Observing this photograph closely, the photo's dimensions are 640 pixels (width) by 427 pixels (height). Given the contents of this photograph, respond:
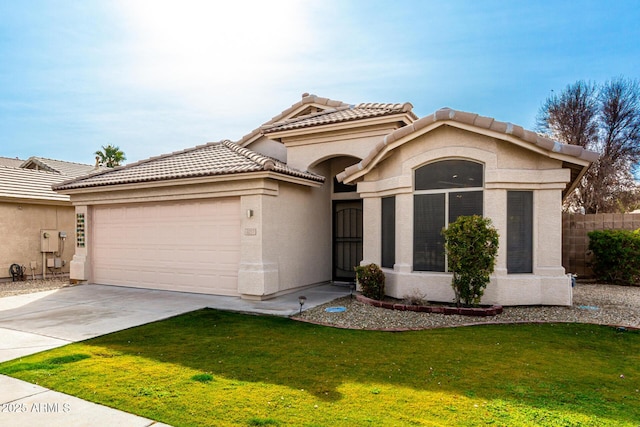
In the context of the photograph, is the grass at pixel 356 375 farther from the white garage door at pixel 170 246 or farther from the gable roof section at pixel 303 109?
the gable roof section at pixel 303 109

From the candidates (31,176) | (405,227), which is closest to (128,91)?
(31,176)

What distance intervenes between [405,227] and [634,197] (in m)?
23.7

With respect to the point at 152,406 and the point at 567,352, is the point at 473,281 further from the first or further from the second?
the point at 152,406

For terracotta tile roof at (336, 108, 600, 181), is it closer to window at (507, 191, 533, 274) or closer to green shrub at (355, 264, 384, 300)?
window at (507, 191, 533, 274)

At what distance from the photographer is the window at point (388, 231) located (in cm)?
1051

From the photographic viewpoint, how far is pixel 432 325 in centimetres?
801

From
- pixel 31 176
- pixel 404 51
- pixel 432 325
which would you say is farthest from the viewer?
pixel 31 176

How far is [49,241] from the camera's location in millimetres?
16094

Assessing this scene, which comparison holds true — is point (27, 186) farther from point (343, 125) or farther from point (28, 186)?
point (343, 125)

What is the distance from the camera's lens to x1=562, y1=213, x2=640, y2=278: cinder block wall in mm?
14469

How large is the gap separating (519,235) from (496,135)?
2368mm

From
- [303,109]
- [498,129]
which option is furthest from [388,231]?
[303,109]

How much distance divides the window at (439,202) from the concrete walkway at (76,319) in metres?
2.98

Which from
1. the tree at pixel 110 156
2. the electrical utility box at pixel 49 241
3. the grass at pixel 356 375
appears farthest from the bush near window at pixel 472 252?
the tree at pixel 110 156
